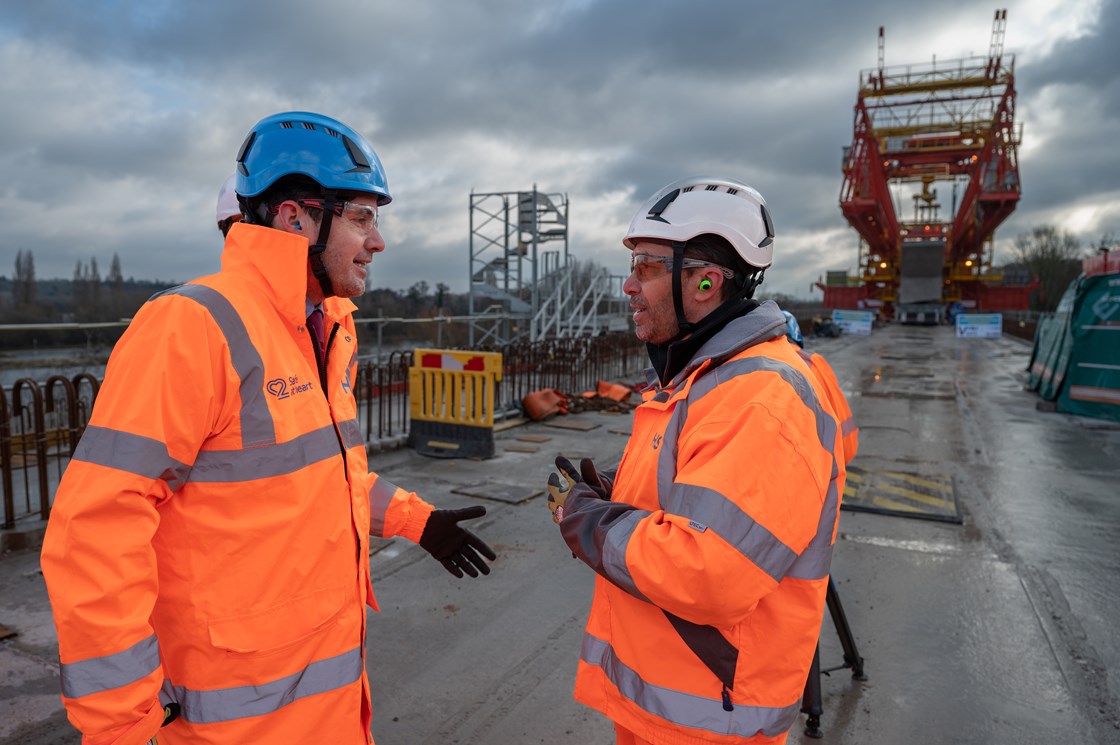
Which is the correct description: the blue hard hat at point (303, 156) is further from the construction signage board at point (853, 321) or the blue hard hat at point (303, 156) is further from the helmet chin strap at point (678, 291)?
the construction signage board at point (853, 321)

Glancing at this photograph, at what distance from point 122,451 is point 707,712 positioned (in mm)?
1516

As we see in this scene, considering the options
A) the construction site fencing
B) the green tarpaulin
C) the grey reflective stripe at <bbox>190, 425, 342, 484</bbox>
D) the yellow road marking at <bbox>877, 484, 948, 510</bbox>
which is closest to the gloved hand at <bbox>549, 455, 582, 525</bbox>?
the grey reflective stripe at <bbox>190, 425, 342, 484</bbox>

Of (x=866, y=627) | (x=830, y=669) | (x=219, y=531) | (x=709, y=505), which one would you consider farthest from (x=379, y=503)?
(x=866, y=627)

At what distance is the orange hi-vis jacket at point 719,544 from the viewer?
1.50 m

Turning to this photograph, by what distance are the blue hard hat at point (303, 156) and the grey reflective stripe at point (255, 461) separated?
2.38 feet

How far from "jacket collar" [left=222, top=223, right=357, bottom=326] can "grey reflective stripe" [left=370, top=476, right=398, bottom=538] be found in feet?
2.61


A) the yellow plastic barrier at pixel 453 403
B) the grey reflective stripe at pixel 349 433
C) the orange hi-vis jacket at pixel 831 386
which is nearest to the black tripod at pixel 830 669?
the orange hi-vis jacket at pixel 831 386

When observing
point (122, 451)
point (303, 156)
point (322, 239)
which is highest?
point (303, 156)

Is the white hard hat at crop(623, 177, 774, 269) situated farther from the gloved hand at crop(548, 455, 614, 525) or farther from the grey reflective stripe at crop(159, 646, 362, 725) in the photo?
the grey reflective stripe at crop(159, 646, 362, 725)

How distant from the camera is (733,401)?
162 cm

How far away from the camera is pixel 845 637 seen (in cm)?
345

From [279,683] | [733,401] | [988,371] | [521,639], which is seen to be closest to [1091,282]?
[988,371]

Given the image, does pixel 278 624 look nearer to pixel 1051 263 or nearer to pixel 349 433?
pixel 349 433

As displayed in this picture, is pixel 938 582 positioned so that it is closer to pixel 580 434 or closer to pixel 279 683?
pixel 279 683
